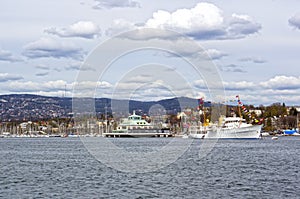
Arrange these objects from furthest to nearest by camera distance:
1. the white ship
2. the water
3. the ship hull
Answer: the white ship, the ship hull, the water

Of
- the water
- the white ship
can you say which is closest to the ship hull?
the white ship

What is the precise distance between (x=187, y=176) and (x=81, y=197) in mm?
13906

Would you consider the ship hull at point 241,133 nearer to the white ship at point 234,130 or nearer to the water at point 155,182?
the white ship at point 234,130

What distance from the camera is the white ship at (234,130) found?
168000mm

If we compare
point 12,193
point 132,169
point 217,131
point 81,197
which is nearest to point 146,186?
point 81,197

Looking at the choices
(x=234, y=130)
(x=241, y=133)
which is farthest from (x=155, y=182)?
(x=234, y=130)

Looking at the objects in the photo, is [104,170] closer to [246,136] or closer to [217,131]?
[246,136]

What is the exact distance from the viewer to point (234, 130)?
6772 inches

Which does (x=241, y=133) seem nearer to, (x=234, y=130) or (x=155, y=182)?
(x=234, y=130)

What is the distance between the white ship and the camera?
168000 mm

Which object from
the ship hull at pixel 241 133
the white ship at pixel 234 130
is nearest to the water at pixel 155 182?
the ship hull at pixel 241 133

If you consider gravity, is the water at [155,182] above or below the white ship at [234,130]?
below

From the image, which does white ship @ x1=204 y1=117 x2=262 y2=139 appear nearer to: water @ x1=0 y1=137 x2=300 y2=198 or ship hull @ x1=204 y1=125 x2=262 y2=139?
ship hull @ x1=204 y1=125 x2=262 y2=139

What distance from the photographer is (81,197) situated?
3672cm
